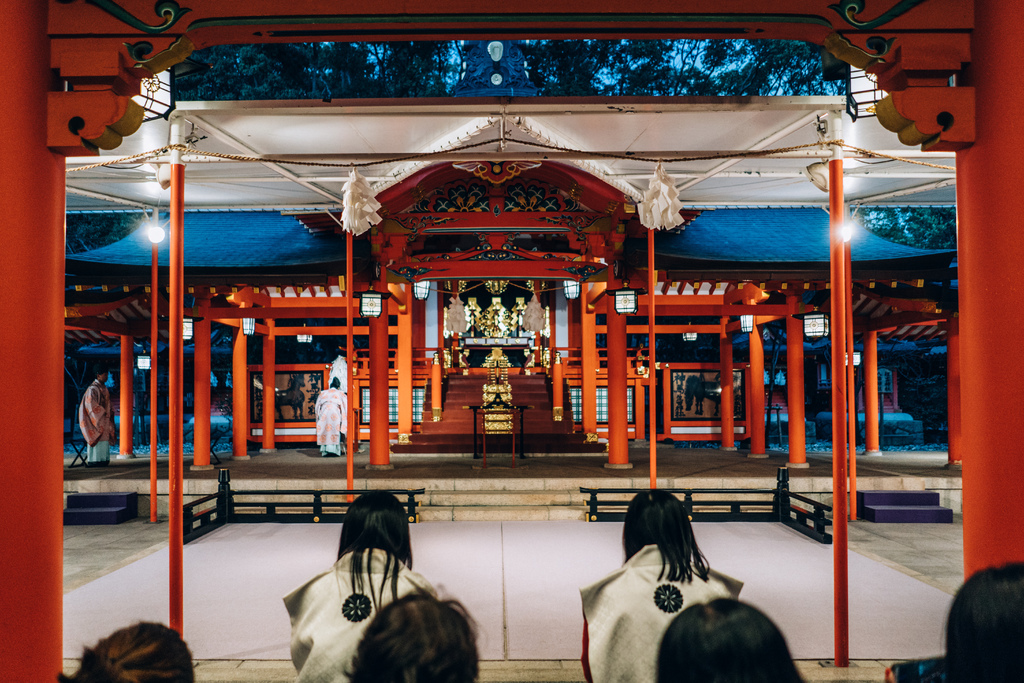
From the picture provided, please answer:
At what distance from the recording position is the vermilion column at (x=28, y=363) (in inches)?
118

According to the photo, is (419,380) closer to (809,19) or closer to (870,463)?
(870,463)

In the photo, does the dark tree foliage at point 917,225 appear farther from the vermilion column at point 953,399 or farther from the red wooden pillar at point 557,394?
the red wooden pillar at point 557,394

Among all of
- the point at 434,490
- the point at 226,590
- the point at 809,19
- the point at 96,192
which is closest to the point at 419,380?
the point at 434,490

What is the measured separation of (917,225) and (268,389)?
2466 cm

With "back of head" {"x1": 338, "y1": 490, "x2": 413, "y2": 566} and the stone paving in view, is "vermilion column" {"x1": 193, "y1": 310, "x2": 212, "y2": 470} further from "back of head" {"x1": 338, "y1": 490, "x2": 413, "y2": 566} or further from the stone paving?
"back of head" {"x1": 338, "y1": 490, "x2": 413, "y2": 566}

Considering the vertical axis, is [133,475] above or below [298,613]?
below

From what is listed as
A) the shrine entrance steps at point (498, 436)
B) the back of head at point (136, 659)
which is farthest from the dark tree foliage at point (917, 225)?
the back of head at point (136, 659)

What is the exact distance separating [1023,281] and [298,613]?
3546mm

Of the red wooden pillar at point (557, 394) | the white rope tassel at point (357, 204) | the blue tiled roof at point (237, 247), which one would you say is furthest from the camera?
the red wooden pillar at point (557, 394)

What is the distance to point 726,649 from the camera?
1.35m

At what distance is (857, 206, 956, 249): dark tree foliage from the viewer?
24469 mm

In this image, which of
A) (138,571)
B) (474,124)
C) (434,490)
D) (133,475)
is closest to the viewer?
(138,571)

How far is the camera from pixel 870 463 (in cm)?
1259

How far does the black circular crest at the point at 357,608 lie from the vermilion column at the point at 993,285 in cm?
282
